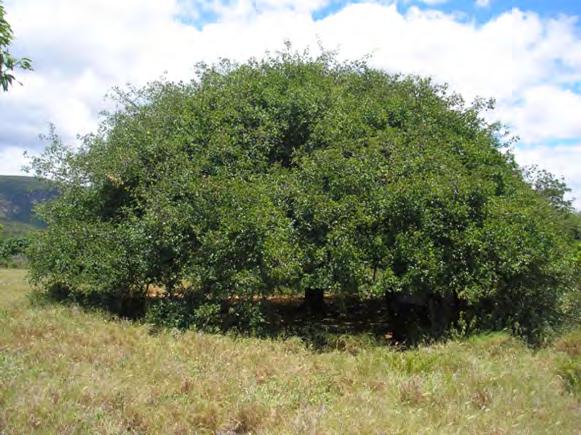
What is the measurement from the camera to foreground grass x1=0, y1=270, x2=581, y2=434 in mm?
5402

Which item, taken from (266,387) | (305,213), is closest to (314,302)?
(305,213)

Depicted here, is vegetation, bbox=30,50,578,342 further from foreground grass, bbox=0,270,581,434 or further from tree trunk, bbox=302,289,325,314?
tree trunk, bbox=302,289,325,314

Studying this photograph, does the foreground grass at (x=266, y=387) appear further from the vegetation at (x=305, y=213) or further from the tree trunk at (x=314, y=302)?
the tree trunk at (x=314, y=302)

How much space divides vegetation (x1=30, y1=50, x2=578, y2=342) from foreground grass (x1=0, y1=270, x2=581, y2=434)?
197cm

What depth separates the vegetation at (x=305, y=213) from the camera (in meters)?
11.1

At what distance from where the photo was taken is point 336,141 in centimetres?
1308

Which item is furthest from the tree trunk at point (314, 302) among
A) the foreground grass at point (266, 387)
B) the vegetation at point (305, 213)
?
the foreground grass at point (266, 387)

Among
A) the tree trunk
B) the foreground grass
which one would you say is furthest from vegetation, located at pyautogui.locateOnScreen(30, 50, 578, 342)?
the tree trunk

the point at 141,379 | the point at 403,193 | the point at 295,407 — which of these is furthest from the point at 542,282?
the point at 141,379

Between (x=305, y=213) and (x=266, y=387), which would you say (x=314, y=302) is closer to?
(x=305, y=213)

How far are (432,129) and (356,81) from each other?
11.6ft

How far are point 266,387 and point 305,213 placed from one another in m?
5.67

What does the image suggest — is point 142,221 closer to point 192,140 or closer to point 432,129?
point 192,140

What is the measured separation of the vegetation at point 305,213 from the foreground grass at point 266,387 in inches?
77.5
